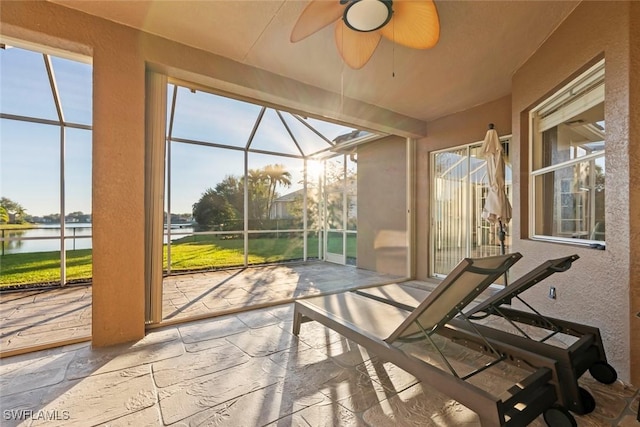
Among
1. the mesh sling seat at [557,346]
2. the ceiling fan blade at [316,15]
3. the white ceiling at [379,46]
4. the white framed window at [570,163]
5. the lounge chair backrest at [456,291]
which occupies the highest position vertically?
the white ceiling at [379,46]

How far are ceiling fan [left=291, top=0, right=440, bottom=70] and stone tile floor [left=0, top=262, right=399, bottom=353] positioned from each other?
3304mm

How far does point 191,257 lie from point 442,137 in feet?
19.4

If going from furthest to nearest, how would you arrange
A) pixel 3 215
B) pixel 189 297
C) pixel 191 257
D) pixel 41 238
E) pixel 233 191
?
1. pixel 233 191
2. pixel 191 257
3. pixel 41 238
4. pixel 3 215
5. pixel 189 297

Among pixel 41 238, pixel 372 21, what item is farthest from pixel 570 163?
pixel 41 238

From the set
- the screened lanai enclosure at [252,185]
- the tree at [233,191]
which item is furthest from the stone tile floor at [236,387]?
the tree at [233,191]

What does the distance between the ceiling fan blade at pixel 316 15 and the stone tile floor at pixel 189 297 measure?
3242 millimetres

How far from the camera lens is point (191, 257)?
6.58m

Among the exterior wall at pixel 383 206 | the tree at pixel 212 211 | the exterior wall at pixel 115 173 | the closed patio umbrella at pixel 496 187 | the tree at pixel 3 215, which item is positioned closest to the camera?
the exterior wall at pixel 115 173

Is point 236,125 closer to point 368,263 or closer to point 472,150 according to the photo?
point 368,263

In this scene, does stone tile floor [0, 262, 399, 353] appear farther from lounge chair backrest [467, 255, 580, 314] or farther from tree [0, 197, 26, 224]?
lounge chair backrest [467, 255, 580, 314]

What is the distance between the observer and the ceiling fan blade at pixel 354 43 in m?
2.40

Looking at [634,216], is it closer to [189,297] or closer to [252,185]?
[189,297]

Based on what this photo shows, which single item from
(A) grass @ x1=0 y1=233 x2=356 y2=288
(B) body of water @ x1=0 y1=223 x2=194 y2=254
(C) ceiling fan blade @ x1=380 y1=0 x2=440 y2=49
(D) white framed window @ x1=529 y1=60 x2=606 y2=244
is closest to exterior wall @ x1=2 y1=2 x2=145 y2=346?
(C) ceiling fan blade @ x1=380 y1=0 x2=440 y2=49

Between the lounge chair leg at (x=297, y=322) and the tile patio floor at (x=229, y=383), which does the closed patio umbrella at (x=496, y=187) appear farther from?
the lounge chair leg at (x=297, y=322)
